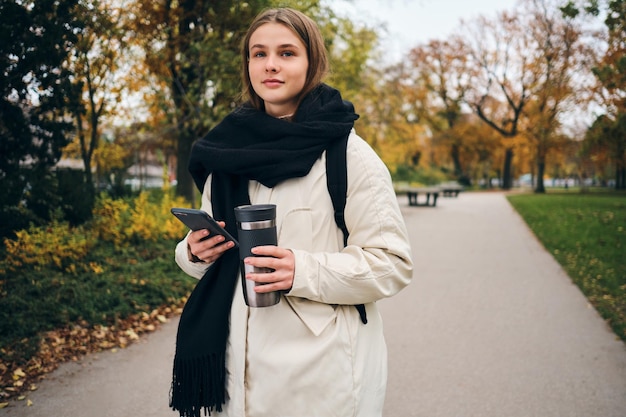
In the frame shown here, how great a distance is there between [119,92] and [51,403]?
9159 mm

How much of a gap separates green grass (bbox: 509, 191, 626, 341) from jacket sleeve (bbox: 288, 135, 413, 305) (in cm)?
442

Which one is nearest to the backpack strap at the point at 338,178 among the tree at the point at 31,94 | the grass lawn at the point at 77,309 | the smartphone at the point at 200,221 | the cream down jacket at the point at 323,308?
the cream down jacket at the point at 323,308

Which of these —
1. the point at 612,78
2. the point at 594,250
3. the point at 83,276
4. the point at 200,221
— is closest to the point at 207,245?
the point at 200,221

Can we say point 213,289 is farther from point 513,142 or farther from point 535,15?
point 513,142

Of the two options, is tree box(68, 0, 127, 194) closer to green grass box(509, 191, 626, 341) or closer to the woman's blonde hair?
the woman's blonde hair

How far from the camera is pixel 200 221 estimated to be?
1.50 m

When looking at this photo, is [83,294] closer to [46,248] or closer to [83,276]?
[83,276]

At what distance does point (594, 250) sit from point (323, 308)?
9.53 m

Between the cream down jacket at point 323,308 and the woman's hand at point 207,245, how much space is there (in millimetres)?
174

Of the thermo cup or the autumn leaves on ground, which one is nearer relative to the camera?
the thermo cup

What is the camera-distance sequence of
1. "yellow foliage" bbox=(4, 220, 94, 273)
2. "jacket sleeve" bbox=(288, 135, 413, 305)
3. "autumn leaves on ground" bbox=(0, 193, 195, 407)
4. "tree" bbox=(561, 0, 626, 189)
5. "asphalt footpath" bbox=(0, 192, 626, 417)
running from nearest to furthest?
"jacket sleeve" bbox=(288, 135, 413, 305) < "asphalt footpath" bbox=(0, 192, 626, 417) < "autumn leaves on ground" bbox=(0, 193, 195, 407) < "yellow foliage" bbox=(4, 220, 94, 273) < "tree" bbox=(561, 0, 626, 189)

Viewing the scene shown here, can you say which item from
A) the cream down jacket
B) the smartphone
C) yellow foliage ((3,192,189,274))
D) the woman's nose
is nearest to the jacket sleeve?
the cream down jacket

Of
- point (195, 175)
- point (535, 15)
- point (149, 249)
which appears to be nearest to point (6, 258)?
point (149, 249)

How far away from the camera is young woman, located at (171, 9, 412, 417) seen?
5.15 feet
